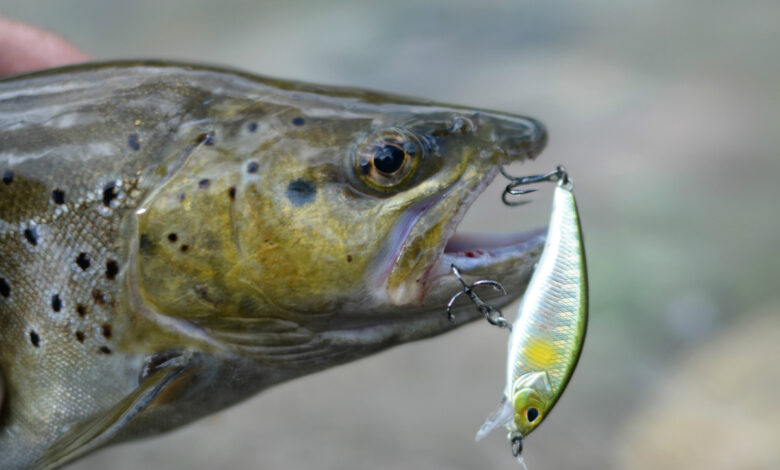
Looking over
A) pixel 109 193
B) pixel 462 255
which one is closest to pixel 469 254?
pixel 462 255

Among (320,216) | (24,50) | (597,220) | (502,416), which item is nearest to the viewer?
(502,416)

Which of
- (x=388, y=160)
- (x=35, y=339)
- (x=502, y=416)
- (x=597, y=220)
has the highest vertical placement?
(x=388, y=160)

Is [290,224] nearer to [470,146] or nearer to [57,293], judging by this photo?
[470,146]

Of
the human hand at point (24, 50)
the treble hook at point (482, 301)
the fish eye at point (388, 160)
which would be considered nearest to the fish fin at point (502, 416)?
→ the treble hook at point (482, 301)

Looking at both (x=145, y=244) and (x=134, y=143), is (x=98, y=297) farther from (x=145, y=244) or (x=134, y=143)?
(x=134, y=143)

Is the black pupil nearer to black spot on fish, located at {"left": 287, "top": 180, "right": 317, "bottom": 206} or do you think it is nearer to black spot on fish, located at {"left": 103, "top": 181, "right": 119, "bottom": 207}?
black spot on fish, located at {"left": 287, "top": 180, "right": 317, "bottom": 206}

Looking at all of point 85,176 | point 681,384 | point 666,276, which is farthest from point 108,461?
point 666,276

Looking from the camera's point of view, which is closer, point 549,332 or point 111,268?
point 549,332
